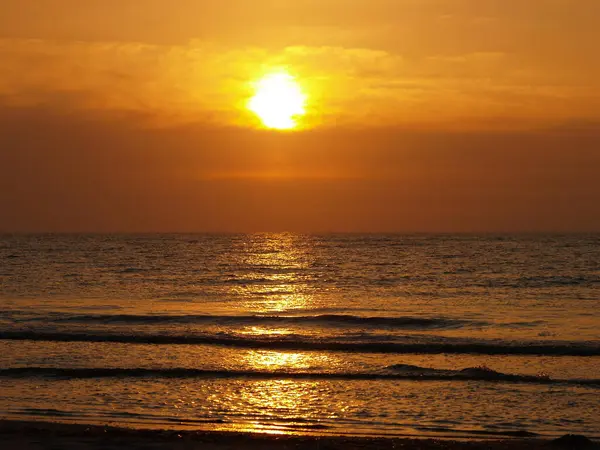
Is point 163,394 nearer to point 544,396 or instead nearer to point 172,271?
point 544,396

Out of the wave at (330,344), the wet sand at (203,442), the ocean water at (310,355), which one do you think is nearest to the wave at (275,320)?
the ocean water at (310,355)

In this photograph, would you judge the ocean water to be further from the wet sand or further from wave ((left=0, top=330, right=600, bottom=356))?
the wet sand

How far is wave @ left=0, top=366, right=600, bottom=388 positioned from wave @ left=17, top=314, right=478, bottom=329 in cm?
1032

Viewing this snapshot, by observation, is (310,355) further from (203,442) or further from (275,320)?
(203,442)

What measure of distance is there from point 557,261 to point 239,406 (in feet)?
199

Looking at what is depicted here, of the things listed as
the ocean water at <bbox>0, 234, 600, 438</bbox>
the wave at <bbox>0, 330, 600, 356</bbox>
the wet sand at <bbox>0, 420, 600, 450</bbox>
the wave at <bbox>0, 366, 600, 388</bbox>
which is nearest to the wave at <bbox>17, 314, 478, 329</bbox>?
the ocean water at <bbox>0, 234, 600, 438</bbox>

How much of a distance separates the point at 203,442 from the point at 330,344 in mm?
12389

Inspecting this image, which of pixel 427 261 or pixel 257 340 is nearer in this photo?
Answer: pixel 257 340

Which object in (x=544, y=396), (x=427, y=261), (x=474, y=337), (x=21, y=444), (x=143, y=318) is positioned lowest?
(x=21, y=444)

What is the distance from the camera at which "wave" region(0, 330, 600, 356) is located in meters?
23.4

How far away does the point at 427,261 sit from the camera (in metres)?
71.6

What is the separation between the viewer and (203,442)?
12547 millimetres

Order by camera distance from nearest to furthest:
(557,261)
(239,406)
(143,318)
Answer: (239,406) < (143,318) < (557,261)

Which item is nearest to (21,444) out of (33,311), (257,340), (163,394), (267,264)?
(163,394)
